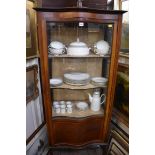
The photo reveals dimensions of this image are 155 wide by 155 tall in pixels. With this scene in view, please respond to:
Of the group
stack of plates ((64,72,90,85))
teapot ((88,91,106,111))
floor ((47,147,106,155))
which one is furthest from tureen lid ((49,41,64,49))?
floor ((47,147,106,155))

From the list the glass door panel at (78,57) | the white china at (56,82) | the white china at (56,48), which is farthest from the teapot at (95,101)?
the white china at (56,48)

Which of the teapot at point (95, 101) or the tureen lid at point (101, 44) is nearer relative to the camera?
the tureen lid at point (101, 44)

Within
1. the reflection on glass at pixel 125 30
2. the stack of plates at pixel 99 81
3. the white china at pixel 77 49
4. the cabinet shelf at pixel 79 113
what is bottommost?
the cabinet shelf at pixel 79 113

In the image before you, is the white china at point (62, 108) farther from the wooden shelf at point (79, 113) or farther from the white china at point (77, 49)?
the white china at point (77, 49)

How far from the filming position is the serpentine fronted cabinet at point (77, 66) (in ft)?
4.26

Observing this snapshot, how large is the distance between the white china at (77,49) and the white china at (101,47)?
9 cm

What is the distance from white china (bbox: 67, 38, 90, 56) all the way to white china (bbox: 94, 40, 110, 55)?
88 millimetres

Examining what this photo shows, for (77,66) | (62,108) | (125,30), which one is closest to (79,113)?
(62,108)

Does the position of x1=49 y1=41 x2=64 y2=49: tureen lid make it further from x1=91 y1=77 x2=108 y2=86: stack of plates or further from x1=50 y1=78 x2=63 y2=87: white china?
x1=91 y1=77 x2=108 y2=86: stack of plates

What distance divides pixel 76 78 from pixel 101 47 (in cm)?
35

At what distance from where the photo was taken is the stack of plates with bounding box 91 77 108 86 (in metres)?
1.54
